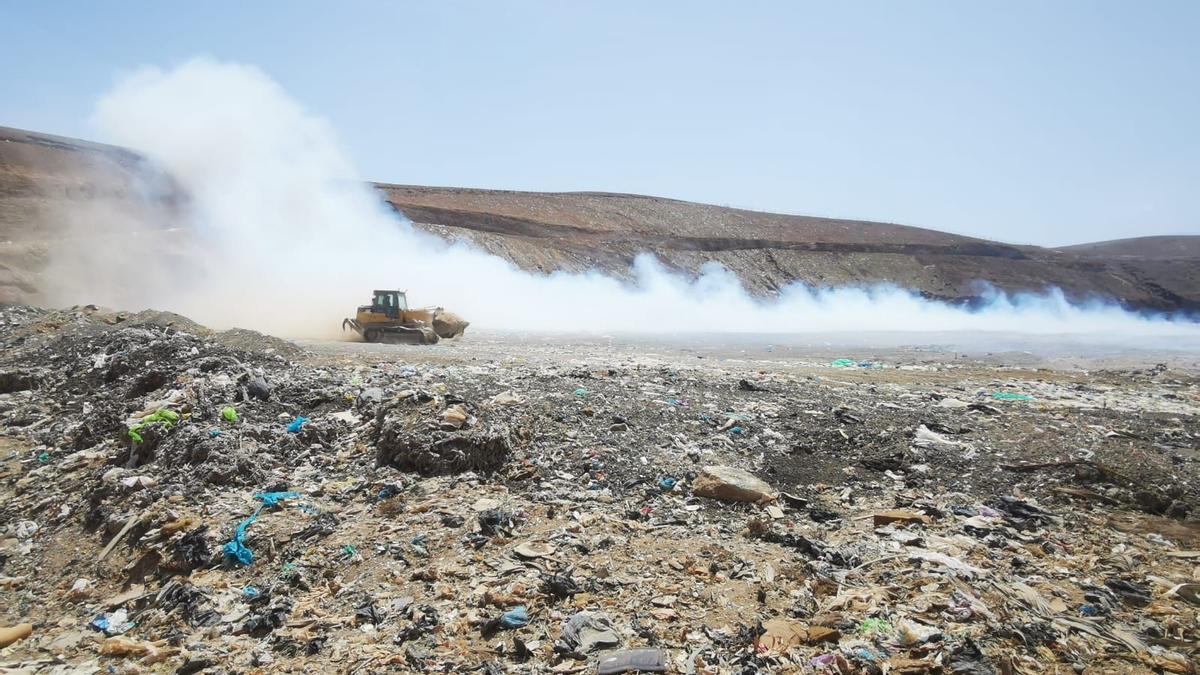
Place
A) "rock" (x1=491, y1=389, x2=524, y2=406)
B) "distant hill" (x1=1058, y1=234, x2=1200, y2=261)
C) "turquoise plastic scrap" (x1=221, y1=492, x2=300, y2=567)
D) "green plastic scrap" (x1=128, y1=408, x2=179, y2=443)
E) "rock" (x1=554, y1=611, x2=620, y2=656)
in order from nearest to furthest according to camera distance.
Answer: "rock" (x1=554, y1=611, x2=620, y2=656), "turquoise plastic scrap" (x1=221, y1=492, x2=300, y2=567), "green plastic scrap" (x1=128, y1=408, x2=179, y2=443), "rock" (x1=491, y1=389, x2=524, y2=406), "distant hill" (x1=1058, y1=234, x2=1200, y2=261)

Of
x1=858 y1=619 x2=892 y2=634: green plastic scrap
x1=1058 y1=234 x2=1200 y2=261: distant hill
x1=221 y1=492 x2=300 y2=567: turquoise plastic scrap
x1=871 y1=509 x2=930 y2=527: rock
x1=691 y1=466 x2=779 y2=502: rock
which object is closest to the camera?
x1=858 y1=619 x2=892 y2=634: green plastic scrap

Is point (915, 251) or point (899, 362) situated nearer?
point (899, 362)

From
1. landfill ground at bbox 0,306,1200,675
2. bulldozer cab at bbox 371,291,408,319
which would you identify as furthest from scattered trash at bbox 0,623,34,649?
bulldozer cab at bbox 371,291,408,319

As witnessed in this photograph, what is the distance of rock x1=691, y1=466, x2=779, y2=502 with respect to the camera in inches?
183

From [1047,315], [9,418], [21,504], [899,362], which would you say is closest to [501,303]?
[899,362]

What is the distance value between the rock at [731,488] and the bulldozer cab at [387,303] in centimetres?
1218

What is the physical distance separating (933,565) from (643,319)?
80.4 feet

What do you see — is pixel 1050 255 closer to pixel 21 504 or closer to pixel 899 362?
pixel 899 362

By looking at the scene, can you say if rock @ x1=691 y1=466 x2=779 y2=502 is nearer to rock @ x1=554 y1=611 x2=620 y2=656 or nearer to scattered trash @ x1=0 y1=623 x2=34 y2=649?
rock @ x1=554 y1=611 x2=620 y2=656

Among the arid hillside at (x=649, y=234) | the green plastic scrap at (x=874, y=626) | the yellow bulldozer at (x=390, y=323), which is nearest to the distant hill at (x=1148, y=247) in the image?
the arid hillside at (x=649, y=234)

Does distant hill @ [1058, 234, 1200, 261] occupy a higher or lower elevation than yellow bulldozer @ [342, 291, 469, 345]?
higher

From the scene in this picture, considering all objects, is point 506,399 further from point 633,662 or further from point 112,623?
point 633,662

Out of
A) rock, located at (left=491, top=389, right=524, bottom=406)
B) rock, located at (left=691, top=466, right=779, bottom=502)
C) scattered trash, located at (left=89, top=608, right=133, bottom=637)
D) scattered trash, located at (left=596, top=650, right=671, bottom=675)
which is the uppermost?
rock, located at (left=491, top=389, right=524, bottom=406)

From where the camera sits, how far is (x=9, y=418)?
21.6 feet
